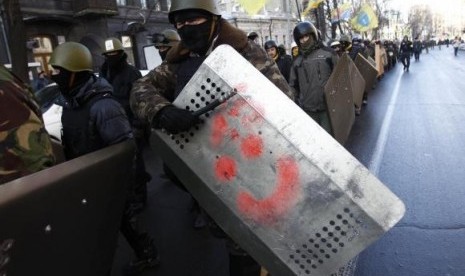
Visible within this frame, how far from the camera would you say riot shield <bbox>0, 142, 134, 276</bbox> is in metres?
1.35

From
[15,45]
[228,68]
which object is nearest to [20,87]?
[228,68]

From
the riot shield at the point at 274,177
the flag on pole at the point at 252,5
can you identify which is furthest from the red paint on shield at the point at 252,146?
the flag on pole at the point at 252,5

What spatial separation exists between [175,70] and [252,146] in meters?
0.93

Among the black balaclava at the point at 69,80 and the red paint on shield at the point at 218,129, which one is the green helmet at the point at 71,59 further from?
the red paint on shield at the point at 218,129

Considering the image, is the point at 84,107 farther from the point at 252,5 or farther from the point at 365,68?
the point at 365,68

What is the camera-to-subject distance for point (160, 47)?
250 inches

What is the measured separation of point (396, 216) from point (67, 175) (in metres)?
1.12

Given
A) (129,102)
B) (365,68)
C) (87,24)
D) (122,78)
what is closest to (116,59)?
(122,78)

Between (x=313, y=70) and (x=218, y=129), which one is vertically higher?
(x=218, y=129)

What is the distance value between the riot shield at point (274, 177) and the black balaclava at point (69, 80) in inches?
59.4

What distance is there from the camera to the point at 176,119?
1.74 meters

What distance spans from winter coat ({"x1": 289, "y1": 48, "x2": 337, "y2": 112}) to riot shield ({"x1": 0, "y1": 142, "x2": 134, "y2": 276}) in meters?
3.67

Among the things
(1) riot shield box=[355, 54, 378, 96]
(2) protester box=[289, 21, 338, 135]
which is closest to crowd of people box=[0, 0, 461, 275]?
(2) protester box=[289, 21, 338, 135]

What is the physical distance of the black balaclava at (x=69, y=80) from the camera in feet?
10.1
